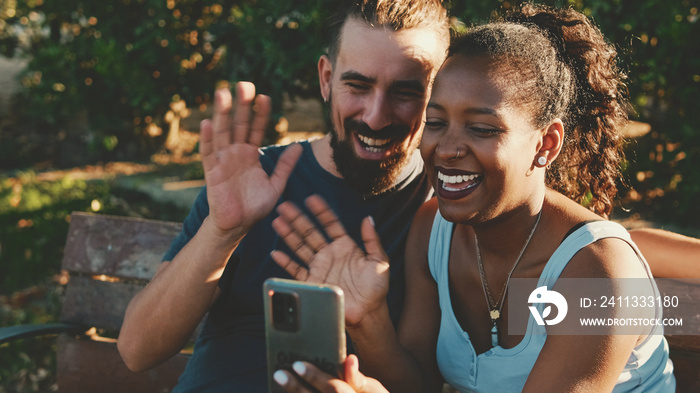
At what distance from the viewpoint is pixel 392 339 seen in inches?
83.7

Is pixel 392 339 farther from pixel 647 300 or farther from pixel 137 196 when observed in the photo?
pixel 137 196

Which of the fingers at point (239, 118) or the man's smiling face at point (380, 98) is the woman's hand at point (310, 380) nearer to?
the fingers at point (239, 118)

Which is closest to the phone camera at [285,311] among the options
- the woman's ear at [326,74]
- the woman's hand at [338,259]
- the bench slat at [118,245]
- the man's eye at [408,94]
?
the woman's hand at [338,259]

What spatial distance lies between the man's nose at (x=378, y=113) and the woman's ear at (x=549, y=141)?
2.04ft

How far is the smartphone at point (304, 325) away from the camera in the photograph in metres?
1.60

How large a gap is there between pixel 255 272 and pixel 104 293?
3.20 ft

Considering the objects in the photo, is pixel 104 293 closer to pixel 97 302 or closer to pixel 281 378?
pixel 97 302

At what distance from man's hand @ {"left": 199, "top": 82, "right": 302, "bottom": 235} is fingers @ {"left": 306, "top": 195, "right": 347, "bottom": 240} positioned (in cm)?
14

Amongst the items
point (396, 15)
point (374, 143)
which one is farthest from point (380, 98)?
point (396, 15)

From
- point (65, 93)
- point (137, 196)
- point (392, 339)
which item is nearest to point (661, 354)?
point (392, 339)

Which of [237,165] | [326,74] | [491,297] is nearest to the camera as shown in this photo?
[237,165]

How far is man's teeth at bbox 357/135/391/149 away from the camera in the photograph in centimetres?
249

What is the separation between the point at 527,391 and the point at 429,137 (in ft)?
2.71

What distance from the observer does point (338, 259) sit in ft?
6.55
